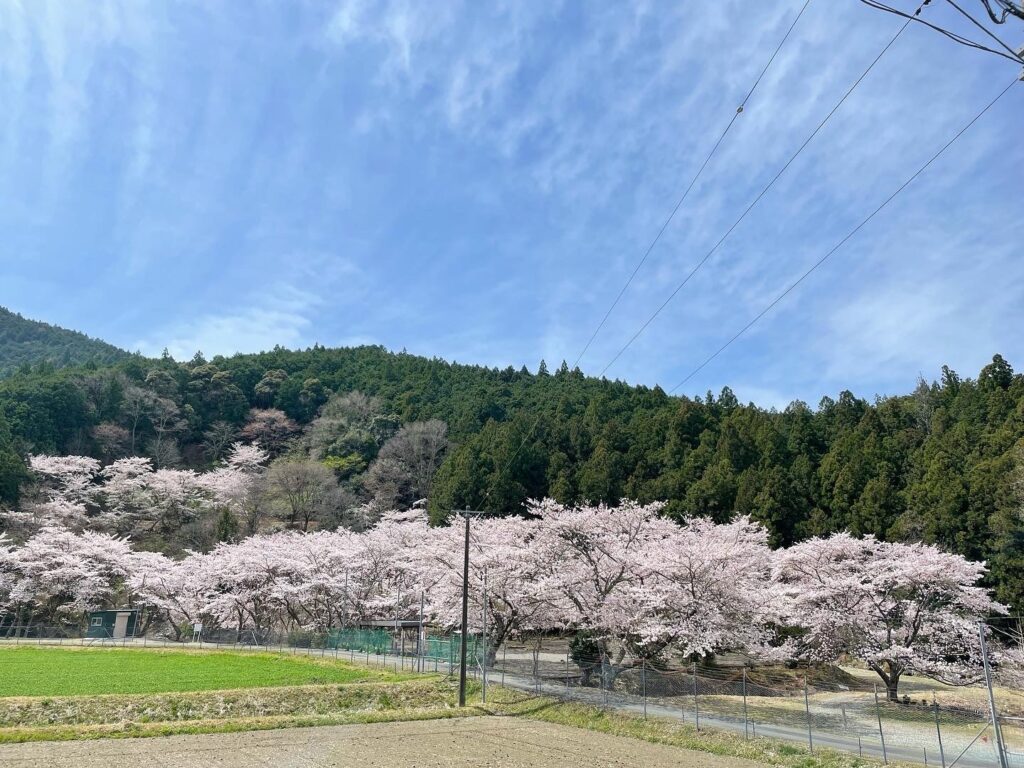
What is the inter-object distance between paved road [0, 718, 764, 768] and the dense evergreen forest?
88.3ft

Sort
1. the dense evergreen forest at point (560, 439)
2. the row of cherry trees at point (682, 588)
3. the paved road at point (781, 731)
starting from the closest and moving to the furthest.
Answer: the paved road at point (781, 731), the row of cherry trees at point (682, 588), the dense evergreen forest at point (560, 439)

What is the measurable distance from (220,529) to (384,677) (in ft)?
109

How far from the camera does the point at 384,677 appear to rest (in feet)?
82.7

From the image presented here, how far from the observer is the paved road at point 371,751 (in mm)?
13922

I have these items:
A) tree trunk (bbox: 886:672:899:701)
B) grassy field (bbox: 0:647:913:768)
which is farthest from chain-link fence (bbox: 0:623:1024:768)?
grassy field (bbox: 0:647:913:768)

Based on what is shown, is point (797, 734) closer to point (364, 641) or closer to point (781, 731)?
point (781, 731)

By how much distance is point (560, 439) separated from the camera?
61.2 metres

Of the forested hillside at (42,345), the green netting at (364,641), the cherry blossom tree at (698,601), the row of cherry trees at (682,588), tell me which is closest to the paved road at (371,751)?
the cherry blossom tree at (698,601)

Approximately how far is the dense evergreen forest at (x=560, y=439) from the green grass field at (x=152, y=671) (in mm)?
20386

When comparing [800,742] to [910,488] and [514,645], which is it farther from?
[910,488]

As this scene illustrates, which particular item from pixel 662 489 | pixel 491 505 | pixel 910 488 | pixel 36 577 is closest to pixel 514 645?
pixel 491 505

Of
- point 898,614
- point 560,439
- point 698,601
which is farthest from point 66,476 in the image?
point 898,614

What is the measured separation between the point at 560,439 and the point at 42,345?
120 m

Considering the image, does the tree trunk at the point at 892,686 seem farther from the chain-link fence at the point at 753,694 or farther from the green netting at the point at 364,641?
the green netting at the point at 364,641
